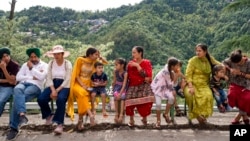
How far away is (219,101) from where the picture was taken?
271 inches

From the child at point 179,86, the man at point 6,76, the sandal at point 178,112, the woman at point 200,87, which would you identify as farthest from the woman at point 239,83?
the man at point 6,76

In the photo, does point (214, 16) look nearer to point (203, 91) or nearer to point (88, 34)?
point (88, 34)

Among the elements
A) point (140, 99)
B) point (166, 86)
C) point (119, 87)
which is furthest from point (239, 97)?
point (119, 87)

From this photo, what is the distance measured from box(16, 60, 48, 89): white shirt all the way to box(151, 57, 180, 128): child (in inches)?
73.8

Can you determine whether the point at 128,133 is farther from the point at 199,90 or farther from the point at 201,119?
the point at 199,90

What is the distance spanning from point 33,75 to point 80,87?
2.73 ft

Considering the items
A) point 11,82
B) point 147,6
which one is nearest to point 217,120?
point 11,82

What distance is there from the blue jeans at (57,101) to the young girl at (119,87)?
92 centimetres

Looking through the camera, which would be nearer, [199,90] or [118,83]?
[199,90]

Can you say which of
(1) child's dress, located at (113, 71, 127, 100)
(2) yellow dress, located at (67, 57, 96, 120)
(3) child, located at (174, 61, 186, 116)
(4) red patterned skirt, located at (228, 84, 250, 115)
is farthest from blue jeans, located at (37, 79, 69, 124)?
(4) red patterned skirt, located at (228, 84, 250, 115)

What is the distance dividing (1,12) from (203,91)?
28.6 m

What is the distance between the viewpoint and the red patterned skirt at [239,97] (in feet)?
21.6

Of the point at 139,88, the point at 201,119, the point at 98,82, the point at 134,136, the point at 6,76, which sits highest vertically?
the point at 6,76

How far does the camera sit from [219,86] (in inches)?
276
